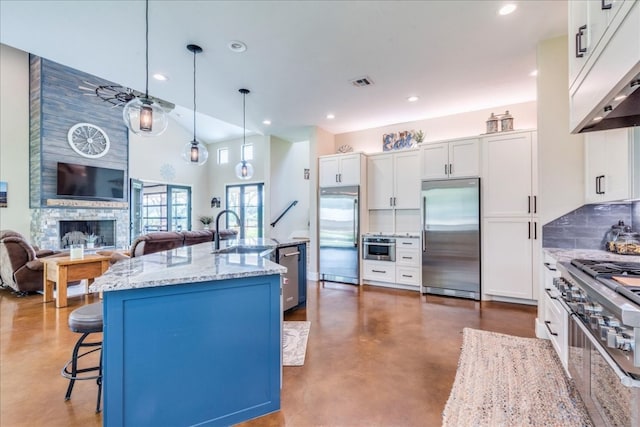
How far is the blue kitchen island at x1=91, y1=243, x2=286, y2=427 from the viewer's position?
56.6 inches

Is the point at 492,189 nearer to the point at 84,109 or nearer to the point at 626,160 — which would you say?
the point at 626,160

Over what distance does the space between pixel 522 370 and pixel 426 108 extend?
3.67m

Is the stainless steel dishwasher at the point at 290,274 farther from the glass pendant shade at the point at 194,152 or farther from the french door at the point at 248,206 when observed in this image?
the french door at the point at 248,206

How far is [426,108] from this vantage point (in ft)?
15.1

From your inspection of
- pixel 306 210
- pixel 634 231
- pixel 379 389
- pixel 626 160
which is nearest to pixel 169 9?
pixel 379 389

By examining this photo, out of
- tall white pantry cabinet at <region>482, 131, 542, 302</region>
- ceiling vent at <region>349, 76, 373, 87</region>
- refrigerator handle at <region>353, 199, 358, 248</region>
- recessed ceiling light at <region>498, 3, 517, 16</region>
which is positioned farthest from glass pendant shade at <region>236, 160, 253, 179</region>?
recessed ceiling light at <region>498, 3, 517, 16</region>

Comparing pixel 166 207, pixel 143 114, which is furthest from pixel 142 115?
pixel 166 207

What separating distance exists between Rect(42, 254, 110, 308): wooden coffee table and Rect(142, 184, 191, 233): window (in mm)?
4952

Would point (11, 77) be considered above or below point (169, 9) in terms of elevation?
above

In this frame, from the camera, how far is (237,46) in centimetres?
287

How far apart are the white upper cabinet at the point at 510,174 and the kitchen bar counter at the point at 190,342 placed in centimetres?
348

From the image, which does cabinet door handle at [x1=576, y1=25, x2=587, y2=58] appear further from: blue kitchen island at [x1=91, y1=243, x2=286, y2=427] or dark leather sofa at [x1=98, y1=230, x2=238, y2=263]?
dark leather sofa at [x1=98, y1=230, x2=238, y2=263]

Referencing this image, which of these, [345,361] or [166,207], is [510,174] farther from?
[166,207]

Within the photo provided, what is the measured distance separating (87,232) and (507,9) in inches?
346
